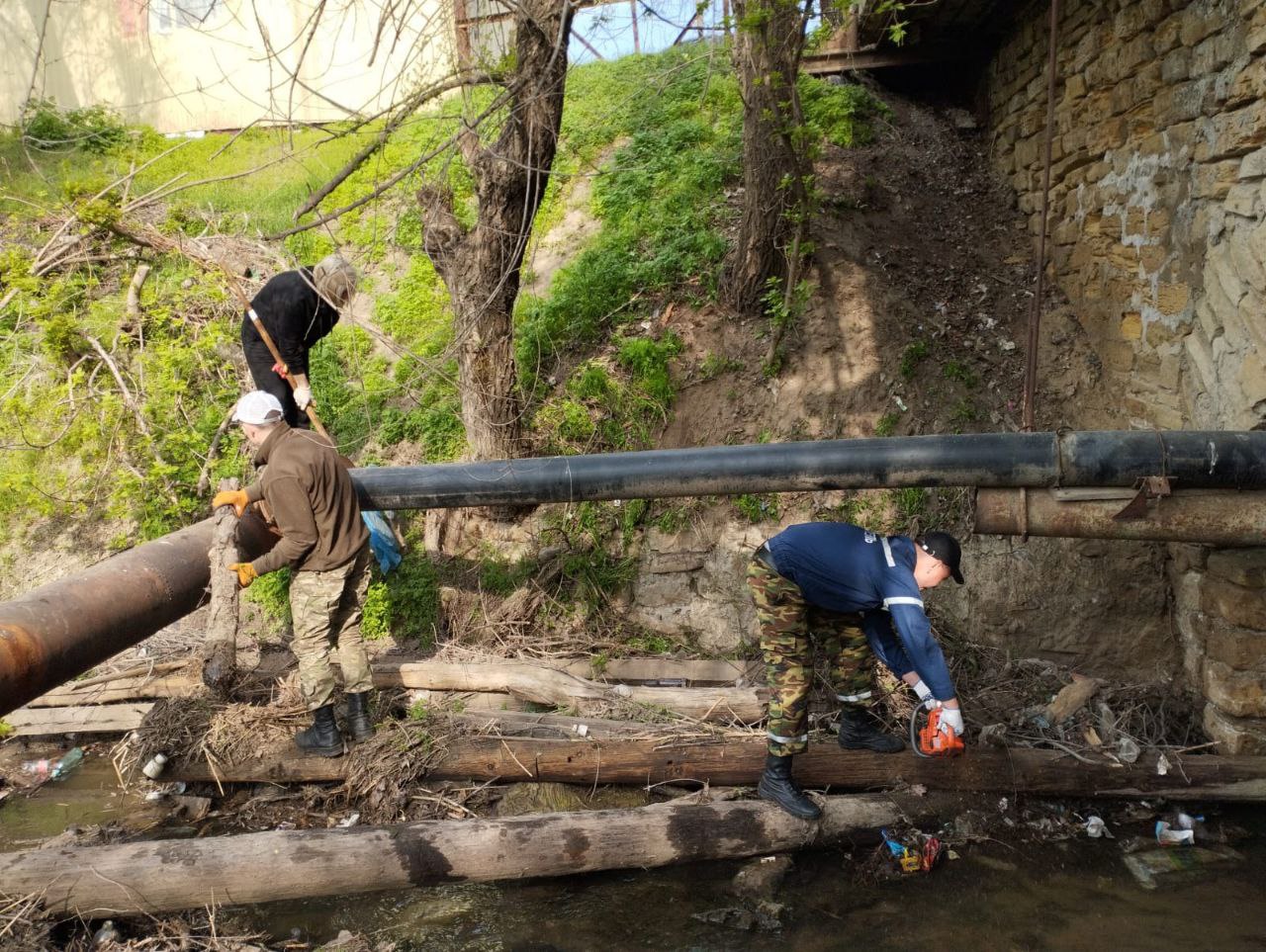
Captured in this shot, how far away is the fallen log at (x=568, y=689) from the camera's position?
17.1 ft

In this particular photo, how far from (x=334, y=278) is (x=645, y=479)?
2.49 metres

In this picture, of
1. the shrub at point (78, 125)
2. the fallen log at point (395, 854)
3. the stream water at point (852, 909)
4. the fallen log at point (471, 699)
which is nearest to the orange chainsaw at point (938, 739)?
the fallen log at point (395, 854)

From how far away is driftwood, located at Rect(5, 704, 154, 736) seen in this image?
18.9ft

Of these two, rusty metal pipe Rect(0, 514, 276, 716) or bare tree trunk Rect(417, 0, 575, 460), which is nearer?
rusty metal pipe Rect(0, 514, 276, 716)

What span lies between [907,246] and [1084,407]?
7.55ft

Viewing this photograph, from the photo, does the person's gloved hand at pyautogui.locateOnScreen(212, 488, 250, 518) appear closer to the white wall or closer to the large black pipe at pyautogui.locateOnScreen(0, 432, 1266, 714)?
the large black pipe at pyautogui.locateOnScreen(0, 432, 1266, 714)

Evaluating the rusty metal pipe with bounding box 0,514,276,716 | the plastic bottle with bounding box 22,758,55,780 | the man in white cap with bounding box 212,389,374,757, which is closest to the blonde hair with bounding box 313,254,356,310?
the man in white cap with bounding box 212,389,374,757

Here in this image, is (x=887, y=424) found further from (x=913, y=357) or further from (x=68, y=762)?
(x=68, y=762)

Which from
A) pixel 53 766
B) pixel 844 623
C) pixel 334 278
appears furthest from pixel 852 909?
pixel 53 766

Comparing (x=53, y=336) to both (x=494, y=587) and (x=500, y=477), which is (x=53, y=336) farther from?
(x=500, y=477)

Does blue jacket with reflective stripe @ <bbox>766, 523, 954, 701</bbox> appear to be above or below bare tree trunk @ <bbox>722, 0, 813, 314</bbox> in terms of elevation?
below

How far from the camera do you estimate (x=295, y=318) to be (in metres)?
5.94

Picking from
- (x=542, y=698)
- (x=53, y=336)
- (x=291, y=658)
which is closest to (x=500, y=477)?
(x=542, y=698)

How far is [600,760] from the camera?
4.82 metres
